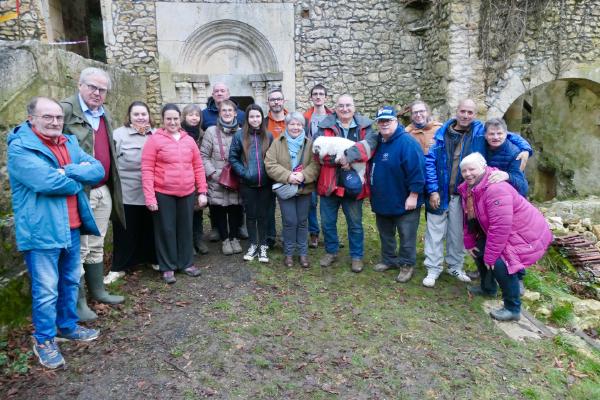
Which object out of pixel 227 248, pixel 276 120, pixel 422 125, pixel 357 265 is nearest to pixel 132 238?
pixel 227 248

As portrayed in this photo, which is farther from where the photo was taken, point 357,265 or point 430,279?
point 357,265

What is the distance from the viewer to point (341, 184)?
402 cm

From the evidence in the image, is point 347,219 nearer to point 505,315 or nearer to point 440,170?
point 440,170

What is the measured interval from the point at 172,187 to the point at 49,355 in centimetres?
163

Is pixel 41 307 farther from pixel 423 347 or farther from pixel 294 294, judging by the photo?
pixel 423 347

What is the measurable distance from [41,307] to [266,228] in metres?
2.30

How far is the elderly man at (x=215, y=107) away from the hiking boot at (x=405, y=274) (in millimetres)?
2397

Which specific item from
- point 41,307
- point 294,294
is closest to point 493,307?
point 294,294

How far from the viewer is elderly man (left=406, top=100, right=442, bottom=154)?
4.29 metres

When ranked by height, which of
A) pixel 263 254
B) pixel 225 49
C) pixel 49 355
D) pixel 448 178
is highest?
pixel 225 49

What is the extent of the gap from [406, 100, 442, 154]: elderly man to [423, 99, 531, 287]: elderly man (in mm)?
458

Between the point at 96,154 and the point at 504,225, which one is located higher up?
the point at 96,154

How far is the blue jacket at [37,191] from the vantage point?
246cm

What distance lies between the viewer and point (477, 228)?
357 centimetres
